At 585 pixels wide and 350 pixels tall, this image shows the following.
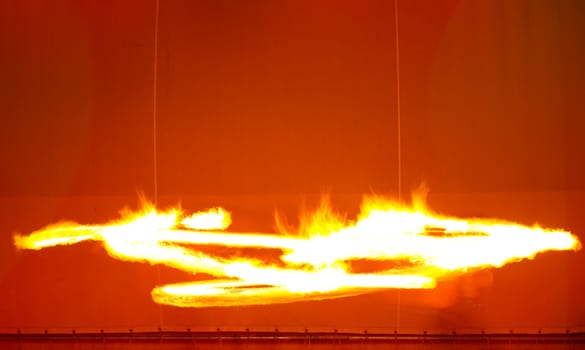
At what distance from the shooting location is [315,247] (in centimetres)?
338

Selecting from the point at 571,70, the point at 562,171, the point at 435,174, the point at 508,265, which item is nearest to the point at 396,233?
the point at 435,174

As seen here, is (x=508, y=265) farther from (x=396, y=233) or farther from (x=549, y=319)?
(x=396, y=233)

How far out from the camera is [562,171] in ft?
10.9

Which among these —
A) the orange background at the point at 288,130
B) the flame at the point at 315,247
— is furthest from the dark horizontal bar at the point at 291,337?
the flame at the point at 315,247

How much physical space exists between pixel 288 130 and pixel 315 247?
853mm

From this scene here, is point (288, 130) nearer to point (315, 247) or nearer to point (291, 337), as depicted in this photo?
point (315, 247)

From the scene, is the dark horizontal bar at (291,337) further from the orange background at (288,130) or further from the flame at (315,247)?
the flame at (315,247)

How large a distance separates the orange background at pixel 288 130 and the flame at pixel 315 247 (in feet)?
0.29

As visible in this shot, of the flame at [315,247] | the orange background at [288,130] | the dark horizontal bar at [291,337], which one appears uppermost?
the orange background at [288,130]

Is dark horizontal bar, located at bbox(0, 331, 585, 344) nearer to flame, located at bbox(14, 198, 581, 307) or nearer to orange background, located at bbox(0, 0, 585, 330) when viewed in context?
orange background, located at bbox(0, 0, 585, 330)

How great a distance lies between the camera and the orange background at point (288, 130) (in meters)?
3.35

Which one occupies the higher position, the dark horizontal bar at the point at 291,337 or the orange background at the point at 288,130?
the orange background at the point at 288,130

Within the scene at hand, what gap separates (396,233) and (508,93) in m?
1.26

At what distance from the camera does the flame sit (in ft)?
11.0
